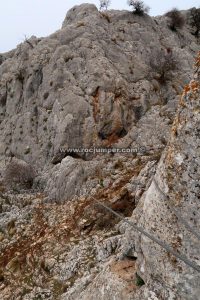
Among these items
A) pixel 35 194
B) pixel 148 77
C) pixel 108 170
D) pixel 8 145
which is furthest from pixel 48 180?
pixel 148 77

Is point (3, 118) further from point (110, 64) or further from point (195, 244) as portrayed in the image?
point (195, 244)

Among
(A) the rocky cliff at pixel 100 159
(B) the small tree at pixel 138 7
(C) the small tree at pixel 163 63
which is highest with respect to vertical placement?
(B) the small tree at pixel 138 7

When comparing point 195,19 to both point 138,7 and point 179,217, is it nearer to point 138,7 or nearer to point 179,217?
point 138,7

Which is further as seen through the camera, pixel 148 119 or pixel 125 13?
pixel 125 13

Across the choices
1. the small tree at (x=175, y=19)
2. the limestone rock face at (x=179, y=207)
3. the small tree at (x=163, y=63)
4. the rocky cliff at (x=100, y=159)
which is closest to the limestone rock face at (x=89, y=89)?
the rocky cliff at (x=100, y=159)

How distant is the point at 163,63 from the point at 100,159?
1336 cm

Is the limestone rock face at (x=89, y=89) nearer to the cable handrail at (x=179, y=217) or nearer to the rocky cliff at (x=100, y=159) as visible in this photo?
the rocky cliff at (x=100, y=159)

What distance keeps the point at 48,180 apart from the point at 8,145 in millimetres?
7070

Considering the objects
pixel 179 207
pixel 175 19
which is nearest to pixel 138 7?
pixel 175 19

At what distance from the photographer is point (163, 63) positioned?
32312 millimetres

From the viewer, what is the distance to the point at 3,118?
3166 centimetres

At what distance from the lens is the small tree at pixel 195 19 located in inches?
1622

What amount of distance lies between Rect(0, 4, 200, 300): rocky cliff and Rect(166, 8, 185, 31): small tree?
85 centimetres

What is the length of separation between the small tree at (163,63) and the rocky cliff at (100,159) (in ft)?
0.38
